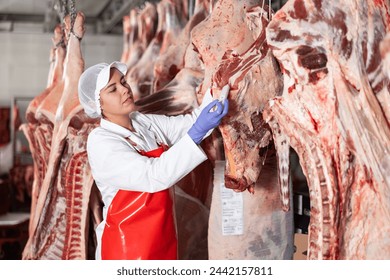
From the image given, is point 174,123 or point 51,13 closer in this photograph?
point 174,123

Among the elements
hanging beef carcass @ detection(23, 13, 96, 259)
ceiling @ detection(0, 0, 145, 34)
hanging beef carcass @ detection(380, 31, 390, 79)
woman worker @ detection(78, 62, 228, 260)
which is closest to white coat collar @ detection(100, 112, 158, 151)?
woman worker @ detection(78, 62, 228, 260)

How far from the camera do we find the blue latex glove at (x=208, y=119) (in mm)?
2289

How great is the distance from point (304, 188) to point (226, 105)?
2158mm

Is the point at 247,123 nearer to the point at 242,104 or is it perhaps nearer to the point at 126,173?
the point at 242,104

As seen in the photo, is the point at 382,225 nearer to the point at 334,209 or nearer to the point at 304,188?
the point at 334,209

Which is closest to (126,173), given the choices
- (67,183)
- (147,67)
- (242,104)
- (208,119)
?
(208,119)

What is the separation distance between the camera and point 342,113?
6.57ft

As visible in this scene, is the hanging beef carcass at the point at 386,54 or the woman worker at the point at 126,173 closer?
the hanging beef carcass at the point at 386,54

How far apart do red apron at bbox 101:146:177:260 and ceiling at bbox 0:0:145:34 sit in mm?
2050

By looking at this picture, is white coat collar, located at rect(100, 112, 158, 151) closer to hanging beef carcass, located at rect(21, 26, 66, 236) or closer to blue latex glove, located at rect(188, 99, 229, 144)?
blue latex glove, located at rect(188, 99, 229, 144)

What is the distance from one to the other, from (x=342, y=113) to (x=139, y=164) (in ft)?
2.47

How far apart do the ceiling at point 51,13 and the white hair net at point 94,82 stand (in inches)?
69.8

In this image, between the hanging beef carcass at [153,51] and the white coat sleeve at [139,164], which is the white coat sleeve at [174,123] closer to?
the white coat sleeve at [139,164]

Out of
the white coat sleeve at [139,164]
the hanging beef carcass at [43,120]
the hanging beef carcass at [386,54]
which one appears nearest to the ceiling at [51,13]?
the hanging beef carcass at [43,120]
